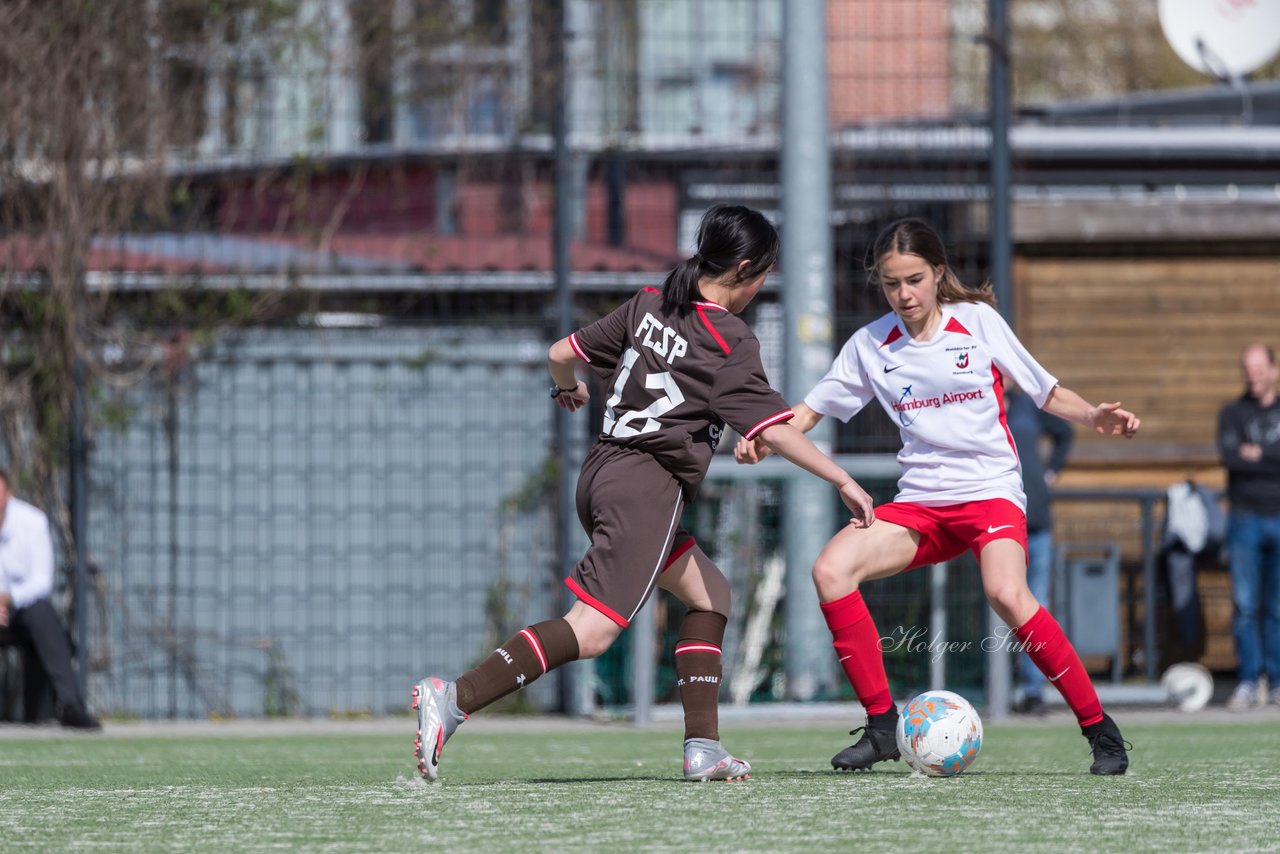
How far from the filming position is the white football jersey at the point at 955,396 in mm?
5828

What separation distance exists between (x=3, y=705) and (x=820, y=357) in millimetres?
5080

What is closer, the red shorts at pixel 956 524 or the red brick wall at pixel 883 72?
the red shorts at pixel 956 524

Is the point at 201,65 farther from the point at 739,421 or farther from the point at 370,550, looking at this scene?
the point at 739,421

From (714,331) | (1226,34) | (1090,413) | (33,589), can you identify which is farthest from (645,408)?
(1226,34)

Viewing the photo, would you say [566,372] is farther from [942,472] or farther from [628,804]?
[628,804]

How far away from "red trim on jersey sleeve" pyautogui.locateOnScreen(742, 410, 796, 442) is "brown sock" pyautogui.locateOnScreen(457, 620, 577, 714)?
0.73 m

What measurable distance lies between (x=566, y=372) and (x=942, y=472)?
122 centimetres

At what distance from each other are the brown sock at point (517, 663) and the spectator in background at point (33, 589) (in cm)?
554

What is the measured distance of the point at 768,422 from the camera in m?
5.27

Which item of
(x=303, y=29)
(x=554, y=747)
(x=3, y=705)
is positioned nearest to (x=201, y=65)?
(x=303, y=29)

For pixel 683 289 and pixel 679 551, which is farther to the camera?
pixel 679 551

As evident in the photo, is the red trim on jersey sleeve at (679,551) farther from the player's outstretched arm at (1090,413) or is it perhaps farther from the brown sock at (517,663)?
the player's outstretched arm at (1090,413)

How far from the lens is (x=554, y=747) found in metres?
8.47

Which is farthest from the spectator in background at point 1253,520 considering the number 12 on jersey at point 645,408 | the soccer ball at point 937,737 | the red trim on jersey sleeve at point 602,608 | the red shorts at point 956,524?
the red trim on jersey sleeve at point 602,608
